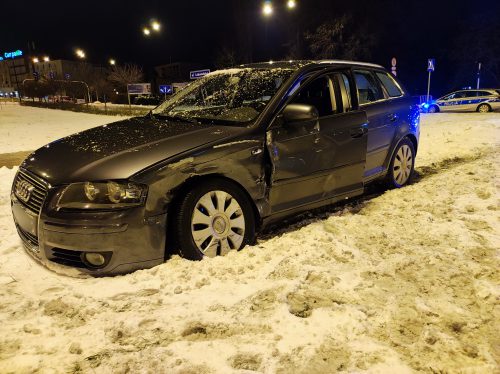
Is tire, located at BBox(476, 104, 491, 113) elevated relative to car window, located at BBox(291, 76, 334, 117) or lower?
lower

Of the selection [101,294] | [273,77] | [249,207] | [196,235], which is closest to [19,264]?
[101,294]

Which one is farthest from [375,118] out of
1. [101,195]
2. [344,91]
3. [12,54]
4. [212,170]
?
[12,54]

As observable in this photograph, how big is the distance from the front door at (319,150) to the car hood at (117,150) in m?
0.49

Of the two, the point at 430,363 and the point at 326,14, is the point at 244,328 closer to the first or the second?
the point at 430,363

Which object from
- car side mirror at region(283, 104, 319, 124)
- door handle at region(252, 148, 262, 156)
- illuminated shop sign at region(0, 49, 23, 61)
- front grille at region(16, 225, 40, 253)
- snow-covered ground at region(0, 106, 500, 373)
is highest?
illuminated shop sign at region(0, 49, 23, 61)

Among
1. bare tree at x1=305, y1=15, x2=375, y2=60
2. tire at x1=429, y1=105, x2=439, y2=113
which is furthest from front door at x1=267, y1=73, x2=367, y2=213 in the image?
bare tree at x1=305, y1=15, x2=375, y2=60

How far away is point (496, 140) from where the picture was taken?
9133mm

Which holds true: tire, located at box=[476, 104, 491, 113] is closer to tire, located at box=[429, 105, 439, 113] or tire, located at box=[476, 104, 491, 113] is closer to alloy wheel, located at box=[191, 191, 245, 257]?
tire, located at box=[429, 105, 439, 113]

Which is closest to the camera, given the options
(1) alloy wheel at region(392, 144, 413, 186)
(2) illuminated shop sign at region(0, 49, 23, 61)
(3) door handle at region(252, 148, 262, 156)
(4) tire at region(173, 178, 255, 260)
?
(4) tire at region(173, 178, 255, 260)

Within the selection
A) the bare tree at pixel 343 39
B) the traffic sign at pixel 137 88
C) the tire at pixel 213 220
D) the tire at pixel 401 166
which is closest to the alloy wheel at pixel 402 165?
the tire at pixel 401 166

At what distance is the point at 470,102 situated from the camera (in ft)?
66.0

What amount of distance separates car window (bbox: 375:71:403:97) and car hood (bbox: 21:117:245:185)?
2648 millimetres

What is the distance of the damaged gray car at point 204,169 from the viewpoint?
3107mm

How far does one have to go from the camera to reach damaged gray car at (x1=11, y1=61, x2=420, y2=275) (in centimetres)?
311
